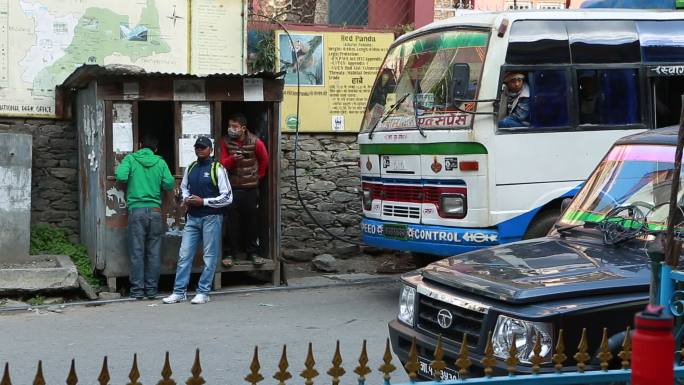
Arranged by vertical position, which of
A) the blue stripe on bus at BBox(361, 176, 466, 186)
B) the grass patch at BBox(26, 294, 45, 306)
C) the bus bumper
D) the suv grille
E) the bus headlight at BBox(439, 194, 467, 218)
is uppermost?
the blue stripe on bus at BBox(361, 176, 466, 186)

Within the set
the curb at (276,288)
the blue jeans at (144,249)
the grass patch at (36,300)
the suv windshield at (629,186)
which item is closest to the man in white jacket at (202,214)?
the blue jeans at (144,249)

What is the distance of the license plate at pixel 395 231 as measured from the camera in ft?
31.9

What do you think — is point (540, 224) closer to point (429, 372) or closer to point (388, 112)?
point (388, 112)

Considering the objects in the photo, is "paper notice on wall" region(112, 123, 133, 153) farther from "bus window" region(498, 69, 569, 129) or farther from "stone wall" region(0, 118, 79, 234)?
"bus window" region(498, 69, 569, 129)

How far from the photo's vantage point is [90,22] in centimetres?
1173

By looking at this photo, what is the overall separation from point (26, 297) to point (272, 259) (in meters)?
2.79

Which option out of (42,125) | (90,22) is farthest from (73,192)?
(90,22)

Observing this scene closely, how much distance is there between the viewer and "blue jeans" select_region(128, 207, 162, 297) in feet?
33.2

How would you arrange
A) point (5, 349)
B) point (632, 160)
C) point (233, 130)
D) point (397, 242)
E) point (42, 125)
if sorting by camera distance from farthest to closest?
point (42, 125), point (233, 130), point (397, 242), point (5, 349), point (632, 160)

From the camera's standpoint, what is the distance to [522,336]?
4.55 metres

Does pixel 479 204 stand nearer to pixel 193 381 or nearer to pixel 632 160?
pixel 632 160

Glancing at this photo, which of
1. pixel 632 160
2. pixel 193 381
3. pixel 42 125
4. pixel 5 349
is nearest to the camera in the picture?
pixel 193 381

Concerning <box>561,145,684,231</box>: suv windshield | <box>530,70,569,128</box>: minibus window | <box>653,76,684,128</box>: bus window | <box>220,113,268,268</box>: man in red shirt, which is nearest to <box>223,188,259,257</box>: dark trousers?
<box>220,113,268,268</box>: man in red shirt

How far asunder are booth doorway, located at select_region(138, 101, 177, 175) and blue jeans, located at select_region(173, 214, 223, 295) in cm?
168
